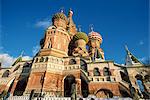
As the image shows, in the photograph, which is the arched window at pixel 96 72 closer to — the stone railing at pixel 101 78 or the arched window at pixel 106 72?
the stone railing at pixel 101 78

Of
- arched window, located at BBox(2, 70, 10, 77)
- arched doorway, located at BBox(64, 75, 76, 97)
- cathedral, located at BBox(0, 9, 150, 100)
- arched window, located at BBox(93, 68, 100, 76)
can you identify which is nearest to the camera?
cathedral, located at BBox(0, 9, 150, 100)

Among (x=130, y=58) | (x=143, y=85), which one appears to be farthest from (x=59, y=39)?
(x=143, y=85)

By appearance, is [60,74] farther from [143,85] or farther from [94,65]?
[143,85]

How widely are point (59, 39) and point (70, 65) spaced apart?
8212mm

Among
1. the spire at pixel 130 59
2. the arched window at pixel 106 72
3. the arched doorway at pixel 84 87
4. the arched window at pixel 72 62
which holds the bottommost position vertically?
the arched doorway at pixel 84 87

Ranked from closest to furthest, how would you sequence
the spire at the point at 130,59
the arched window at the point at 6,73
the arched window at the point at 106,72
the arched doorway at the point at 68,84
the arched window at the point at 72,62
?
the arched window at the point at 106,72, the arched doorway at the point at 68,84, the arched window at the point at 72,62, the spire at the point at 130,59, the arched window at the point at 6,73

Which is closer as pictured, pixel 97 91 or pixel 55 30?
pixel 97 91

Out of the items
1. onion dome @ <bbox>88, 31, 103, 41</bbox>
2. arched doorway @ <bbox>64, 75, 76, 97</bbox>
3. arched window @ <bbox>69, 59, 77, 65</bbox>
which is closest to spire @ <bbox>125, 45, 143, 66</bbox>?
arched window @ <bbox>69, 59, 77, 65</bbox>

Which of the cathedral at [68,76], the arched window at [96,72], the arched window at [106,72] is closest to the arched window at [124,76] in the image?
the cathedral at [68,76]

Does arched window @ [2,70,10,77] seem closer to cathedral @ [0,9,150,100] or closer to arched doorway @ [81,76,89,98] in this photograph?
cathedral @ [0,9,150,100]

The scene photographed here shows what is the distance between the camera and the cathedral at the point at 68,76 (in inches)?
1057

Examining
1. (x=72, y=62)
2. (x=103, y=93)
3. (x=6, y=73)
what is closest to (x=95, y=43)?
(x=72, y=62)

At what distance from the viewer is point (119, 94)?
25.9 metres

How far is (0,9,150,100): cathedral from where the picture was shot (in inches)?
1057
